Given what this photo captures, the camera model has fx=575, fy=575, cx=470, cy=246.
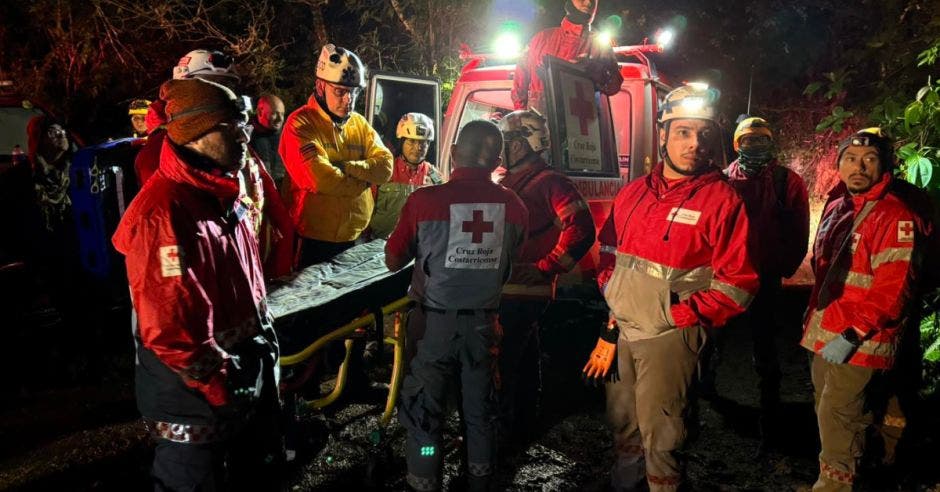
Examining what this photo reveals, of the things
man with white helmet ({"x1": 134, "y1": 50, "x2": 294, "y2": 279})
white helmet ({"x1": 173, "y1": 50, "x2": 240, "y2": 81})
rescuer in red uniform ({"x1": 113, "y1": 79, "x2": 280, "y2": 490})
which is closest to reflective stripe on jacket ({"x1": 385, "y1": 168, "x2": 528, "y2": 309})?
man with white helmet ({"x1": 134, "y1": 50, "x2": 294, "y2": 279})

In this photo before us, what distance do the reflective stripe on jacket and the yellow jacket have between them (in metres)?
1.01

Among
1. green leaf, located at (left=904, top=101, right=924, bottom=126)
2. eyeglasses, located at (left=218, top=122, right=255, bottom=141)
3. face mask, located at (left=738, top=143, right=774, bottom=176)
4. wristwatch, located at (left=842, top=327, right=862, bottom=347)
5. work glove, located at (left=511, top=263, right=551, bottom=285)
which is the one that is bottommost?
wristwatch, located at (left=842, top=327, right=862, bottom=347)

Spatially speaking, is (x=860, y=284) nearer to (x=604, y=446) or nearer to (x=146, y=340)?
(x=604, y=446)

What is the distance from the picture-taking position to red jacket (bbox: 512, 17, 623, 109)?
4.68 metres

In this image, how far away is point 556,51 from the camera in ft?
15.6

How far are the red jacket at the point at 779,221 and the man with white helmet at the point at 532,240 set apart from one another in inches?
60.0

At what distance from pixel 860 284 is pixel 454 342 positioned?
208cm

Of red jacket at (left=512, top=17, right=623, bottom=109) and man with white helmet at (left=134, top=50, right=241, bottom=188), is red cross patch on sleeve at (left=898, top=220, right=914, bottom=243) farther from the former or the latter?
man with white helmet at (left=134, top=50, right=241, bottom=188)

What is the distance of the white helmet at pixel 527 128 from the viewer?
3.85 metres

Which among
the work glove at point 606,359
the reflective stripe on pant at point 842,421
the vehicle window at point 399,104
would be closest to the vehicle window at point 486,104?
the vehicle window at point 399,104

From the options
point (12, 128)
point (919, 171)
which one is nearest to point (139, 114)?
point (12, 128)

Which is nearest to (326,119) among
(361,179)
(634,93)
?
(361,179)

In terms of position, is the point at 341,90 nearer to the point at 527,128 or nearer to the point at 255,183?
the point at 255,183

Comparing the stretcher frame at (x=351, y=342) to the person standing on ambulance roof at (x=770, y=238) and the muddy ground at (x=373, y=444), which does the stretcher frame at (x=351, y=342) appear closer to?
the muddy ground at (x=373, y=444)
